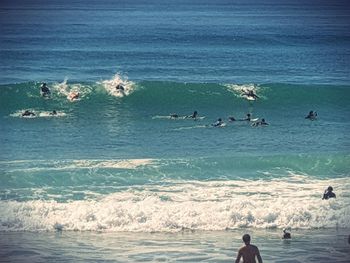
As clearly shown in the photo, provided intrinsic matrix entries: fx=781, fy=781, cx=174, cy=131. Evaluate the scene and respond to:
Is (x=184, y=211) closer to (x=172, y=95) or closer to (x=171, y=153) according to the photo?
(x=171, y=153)

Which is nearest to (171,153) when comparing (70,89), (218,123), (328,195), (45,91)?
(218,123)

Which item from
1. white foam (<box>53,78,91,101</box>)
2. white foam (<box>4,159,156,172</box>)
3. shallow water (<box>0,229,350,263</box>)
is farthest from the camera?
white foam (<box>53,78,91,101</box>)

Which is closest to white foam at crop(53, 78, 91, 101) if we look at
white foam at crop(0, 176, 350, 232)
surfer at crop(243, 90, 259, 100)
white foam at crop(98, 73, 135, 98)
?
white foam at crop(98, 73, 135, 98)

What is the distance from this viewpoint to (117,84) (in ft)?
124

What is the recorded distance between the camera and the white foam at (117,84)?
1419 inches

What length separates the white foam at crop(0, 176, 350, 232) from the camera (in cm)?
1939

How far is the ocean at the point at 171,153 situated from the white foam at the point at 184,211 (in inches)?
1.7

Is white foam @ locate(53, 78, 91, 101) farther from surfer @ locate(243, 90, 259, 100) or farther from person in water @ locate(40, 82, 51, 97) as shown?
surfer @ locate(243, 90, 259, 100)

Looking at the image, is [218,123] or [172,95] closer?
[218,123]

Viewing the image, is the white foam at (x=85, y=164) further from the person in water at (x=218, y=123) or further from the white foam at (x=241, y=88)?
the white foam at (x=241, y=88)

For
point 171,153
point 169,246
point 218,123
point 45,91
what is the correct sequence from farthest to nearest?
point 45,91 < point 218,123 < point 171,153 < point 169,246

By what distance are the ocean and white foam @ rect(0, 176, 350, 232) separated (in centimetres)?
4

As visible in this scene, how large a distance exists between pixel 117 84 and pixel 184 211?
18.5m

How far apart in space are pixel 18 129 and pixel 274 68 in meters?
19.2
